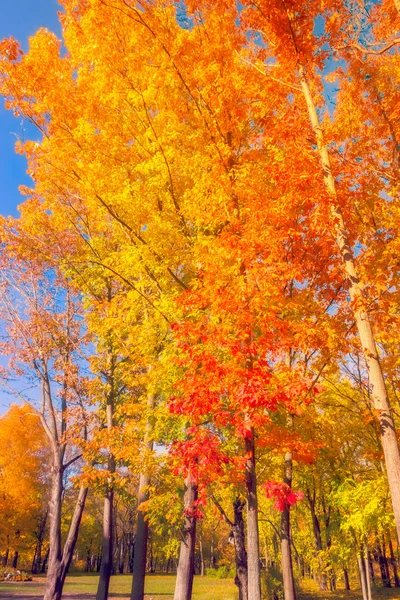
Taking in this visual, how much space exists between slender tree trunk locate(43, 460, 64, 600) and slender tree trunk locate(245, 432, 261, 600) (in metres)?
7.71

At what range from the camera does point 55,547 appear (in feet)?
37.1

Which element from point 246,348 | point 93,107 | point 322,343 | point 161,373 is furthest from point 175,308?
point 93,107

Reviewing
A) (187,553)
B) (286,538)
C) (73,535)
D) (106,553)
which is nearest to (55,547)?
(73,535)

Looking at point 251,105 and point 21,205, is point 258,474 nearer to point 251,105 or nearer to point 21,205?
point 251,105

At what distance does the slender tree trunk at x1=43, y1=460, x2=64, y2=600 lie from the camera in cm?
1098

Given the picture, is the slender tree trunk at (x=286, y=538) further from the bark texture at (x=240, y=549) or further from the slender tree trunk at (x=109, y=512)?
the slender tree trunk at (x=109, y=512)

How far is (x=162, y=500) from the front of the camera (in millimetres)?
7598

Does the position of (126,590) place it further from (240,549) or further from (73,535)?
(240,549)

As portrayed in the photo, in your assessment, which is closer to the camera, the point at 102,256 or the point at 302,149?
the point at 302,149

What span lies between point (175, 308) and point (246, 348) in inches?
69.2

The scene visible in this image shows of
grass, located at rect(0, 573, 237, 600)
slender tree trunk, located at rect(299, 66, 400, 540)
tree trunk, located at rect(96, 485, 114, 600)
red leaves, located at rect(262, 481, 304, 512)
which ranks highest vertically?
slender tree trunk, located at rect(299, 66, 400, 540)

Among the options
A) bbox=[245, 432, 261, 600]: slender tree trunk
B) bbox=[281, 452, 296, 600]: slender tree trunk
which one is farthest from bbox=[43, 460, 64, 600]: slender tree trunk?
bbox=[245, 432, 261, 600]: slender tree trunk

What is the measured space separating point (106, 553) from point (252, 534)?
27.0 ft

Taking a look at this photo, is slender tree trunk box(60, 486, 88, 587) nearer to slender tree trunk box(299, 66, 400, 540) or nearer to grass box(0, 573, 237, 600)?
grass box(0, 573, 237, 600)
